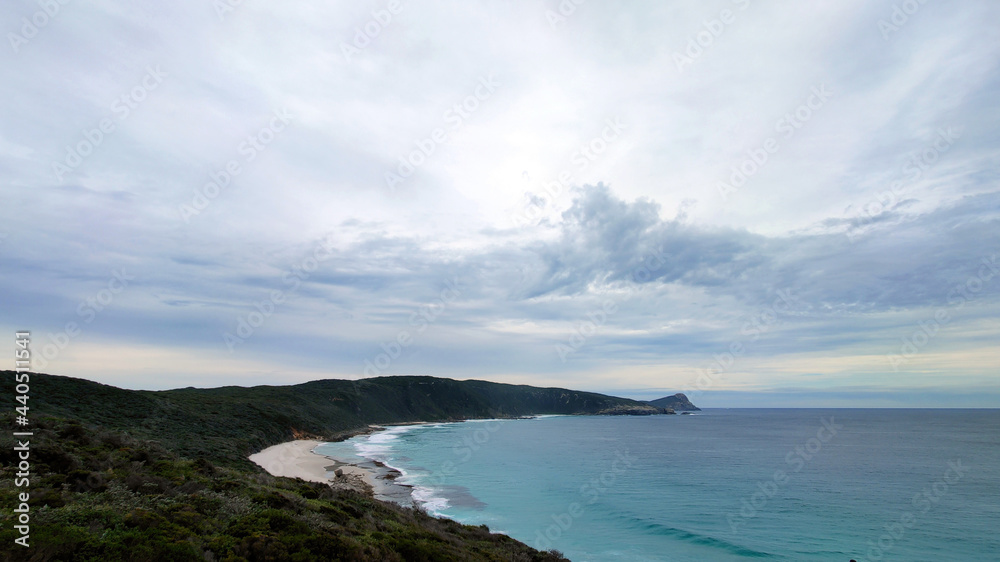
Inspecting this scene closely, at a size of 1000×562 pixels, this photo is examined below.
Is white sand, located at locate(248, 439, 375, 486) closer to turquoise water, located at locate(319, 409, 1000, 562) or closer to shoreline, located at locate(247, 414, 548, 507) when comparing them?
shoreline, located at locate(247, 414, 548, 507)

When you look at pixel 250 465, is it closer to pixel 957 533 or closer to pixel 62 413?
pixel 62 413

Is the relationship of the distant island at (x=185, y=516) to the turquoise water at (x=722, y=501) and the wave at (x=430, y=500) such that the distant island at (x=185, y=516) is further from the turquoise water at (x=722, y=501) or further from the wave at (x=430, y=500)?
the turquoise water at (x=722, y=501)

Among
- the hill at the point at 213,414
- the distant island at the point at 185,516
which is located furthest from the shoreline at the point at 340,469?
the distant island at the point at 185,516

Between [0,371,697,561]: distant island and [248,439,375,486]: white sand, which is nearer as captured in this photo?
[0,371,697,561]: distant island

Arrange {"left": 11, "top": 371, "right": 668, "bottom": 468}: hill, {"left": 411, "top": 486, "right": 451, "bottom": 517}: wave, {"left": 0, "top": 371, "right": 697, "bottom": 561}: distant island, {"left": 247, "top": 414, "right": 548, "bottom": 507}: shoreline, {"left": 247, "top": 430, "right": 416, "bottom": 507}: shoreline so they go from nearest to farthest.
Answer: {"left": 0, "top": 371, "right": 697, "bottom": 561}: distant island, {"left": 411, "top": 486, "right": 451, "bottom": 517}: wave, {"left": 247, "top": 414, "right": 548, "bottom": 507}: shoreline, {"left": 247, "top": 430, "right": 416, "bottom": 507}: shoreline, {"left": 11, "top": 371, "right": 668, "bottom": 468}: hill

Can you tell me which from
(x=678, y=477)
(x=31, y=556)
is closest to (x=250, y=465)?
(x=31, y=556)

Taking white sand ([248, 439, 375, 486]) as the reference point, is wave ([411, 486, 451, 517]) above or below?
below

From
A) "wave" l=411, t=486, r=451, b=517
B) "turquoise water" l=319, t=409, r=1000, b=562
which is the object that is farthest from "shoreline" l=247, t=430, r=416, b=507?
"turquoise water" l=319, t=409, r=1000, b=562
